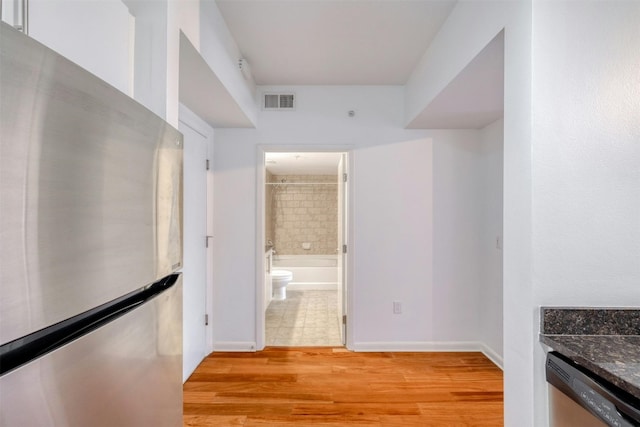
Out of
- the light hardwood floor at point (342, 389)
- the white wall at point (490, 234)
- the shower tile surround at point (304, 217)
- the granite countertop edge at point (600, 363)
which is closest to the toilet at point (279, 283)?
the shower tile surround at point (304, 217)

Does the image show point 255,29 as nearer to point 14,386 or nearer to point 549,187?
point 549,187

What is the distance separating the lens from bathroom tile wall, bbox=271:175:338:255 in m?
6.38

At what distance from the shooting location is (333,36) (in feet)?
7.34

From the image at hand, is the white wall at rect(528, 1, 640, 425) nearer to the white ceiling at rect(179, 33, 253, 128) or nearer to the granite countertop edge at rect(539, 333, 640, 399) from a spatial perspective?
the granite countertop edge at rect(539, 333, 640, 399)

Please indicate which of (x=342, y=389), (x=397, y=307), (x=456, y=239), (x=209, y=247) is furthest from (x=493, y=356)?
(x=209, y=247)

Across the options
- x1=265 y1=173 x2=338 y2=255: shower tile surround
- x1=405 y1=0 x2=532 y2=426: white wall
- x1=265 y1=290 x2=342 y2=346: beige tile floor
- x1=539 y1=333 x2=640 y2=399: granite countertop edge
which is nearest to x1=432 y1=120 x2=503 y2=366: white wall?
x1=265 y1=290 x2=342 y2=346: beige tile floor

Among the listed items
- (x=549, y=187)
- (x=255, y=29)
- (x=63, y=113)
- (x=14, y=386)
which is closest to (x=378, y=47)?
(x=255, y=29)

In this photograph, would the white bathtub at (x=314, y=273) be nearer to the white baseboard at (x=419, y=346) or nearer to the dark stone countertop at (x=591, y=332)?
the white baseboard at (x=419, y=346)

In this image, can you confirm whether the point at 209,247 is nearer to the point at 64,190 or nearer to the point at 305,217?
the point at 64,190

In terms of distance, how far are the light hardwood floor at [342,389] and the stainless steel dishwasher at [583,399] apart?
1.19 m

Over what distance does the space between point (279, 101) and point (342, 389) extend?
8.31 feet

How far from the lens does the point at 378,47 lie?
2387mm

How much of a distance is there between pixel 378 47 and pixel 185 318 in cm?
250

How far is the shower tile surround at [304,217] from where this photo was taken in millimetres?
6375
